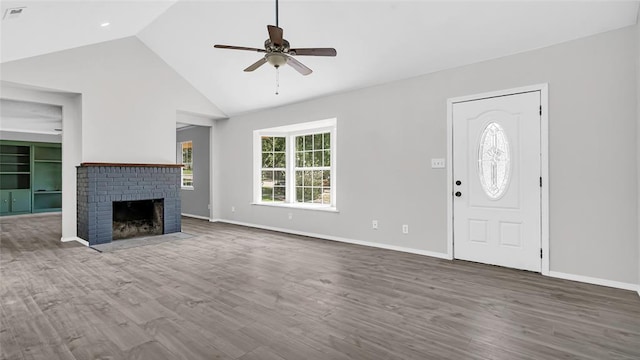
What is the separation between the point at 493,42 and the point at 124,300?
15.0 feet

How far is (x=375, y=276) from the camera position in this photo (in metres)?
3.55

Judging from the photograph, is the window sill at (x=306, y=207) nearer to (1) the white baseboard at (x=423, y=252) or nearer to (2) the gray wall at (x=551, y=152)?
(2) the gray wall at (x=551, y=152)

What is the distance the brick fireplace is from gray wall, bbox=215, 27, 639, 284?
189cm

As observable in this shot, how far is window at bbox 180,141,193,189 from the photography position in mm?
8703

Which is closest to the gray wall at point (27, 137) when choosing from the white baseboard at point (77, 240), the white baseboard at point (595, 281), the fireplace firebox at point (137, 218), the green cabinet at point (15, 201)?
the green cabinet at point (15, 201)

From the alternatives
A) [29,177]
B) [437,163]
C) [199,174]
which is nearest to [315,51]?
[437,163]

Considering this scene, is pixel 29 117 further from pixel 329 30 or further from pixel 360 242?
pixel 360 242

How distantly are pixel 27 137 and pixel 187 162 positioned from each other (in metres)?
4.83

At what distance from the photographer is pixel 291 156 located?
676 centimetres

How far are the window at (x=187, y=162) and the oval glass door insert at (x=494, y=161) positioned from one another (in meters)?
7.06

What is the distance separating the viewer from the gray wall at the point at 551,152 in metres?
3.19

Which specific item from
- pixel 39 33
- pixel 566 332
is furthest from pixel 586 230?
pixel 39 33

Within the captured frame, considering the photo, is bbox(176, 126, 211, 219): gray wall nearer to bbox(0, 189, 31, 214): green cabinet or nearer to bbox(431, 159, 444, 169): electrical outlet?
bbox(0, 189, 31, 214): green cabinet

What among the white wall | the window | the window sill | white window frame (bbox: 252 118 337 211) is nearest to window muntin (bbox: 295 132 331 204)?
white window frame (bbox: 252 118 337 211)
